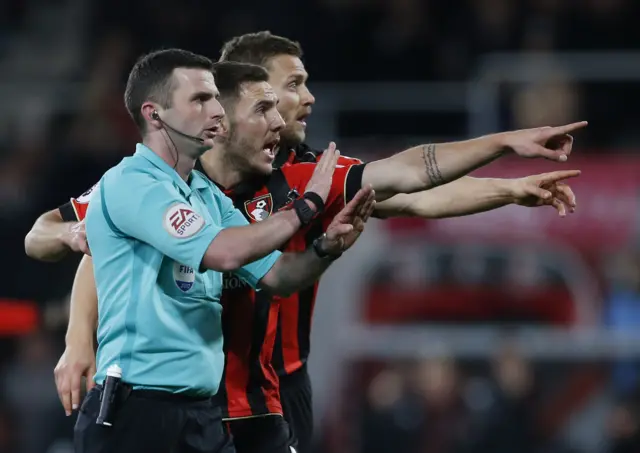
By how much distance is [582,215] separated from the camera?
33.3 ft

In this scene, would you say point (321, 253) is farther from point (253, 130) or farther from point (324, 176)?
point (253, 130)

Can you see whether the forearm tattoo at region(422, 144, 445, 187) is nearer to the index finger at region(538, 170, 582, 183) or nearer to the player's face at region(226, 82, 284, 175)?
the index finger at region(538, 170, 582, 183)

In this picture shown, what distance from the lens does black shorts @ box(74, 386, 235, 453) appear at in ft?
13.4

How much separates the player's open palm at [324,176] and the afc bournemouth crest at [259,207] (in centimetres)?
67

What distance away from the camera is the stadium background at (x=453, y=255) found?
1005 cm

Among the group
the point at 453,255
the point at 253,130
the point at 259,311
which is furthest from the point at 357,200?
the point at 453,255

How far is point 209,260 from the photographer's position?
4047 mm

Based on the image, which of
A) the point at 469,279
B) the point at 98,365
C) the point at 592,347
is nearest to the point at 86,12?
the point at 469,279

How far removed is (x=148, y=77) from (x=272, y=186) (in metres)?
0.89

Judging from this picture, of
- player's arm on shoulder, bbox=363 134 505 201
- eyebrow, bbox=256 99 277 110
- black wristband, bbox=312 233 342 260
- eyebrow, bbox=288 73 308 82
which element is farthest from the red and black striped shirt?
black wristband, bbox=312 233 342 260

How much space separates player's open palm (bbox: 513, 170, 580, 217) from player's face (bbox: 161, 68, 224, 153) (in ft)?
3.81

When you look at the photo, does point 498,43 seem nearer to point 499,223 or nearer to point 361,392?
point 499,223

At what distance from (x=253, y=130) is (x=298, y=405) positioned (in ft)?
3.78

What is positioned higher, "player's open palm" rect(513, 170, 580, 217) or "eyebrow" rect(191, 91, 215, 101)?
"eyebrow" rect(191, 91, 215, 101)
